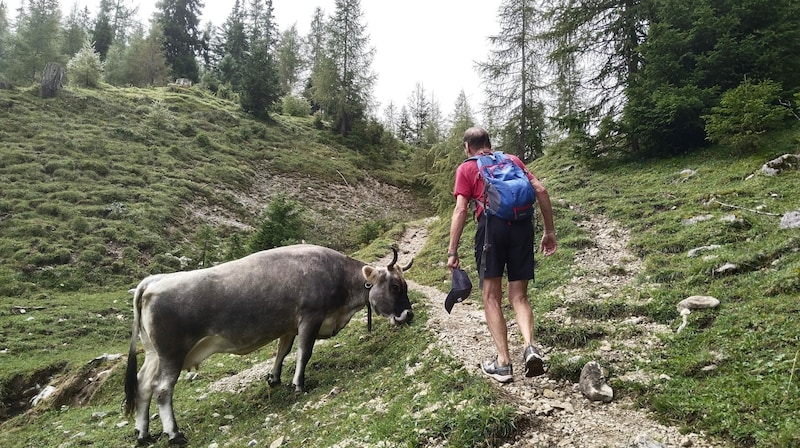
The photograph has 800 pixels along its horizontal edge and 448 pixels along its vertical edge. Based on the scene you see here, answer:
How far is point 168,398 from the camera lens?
679cm

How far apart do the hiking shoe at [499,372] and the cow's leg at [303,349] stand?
334 cm

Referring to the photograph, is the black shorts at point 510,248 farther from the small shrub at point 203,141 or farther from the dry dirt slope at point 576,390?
the small shrub at point 203,141

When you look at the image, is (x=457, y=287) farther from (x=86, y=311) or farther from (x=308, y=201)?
(x=308, y=201)

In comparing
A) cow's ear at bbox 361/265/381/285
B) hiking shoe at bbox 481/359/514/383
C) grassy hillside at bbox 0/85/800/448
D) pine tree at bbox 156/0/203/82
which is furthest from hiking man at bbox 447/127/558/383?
pine tree at bbox 156/0/203/82

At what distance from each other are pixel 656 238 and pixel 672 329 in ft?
15.8

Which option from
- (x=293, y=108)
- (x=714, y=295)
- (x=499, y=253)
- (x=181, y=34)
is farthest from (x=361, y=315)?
(x=181, y=34)

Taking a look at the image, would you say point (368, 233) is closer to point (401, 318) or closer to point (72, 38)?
point (401, 318)

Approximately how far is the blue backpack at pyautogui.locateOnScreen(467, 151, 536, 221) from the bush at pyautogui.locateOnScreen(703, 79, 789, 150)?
1128 cm

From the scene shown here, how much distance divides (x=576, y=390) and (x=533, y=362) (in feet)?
2.14

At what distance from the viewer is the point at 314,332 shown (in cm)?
754

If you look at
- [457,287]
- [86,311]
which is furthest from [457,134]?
[457,287]

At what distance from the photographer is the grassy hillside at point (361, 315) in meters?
4.39

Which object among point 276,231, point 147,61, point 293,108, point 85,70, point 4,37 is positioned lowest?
point 276,231

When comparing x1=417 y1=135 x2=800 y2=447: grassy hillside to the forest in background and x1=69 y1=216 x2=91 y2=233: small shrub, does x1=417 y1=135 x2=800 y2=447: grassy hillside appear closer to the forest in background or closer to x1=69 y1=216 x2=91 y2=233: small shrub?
the forest in background
